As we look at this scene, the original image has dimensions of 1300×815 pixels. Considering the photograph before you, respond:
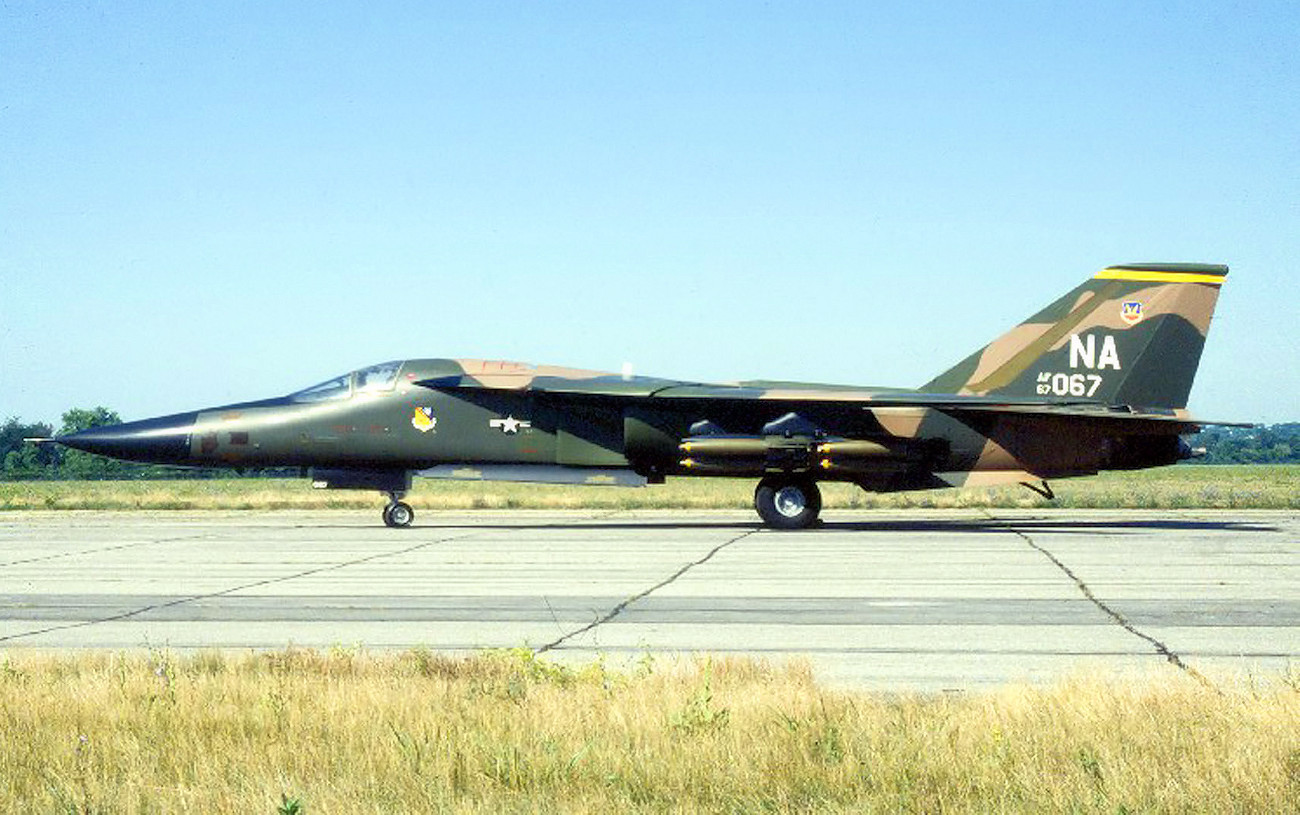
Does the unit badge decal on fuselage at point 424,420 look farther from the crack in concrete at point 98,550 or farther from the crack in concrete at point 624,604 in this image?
the crack in concrete at point 624,604

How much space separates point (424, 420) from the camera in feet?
78.7

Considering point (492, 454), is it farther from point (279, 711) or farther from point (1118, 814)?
point (1118, 814)

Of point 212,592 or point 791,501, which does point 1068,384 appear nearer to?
point 791,501

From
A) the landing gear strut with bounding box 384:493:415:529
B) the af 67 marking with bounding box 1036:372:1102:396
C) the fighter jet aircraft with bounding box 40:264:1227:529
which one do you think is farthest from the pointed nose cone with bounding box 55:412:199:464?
the af 67 marking with bounding box 1036:372:1102:396

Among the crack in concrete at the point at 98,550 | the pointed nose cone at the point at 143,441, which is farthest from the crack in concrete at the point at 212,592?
the pointed nose cone at the point at 143,441

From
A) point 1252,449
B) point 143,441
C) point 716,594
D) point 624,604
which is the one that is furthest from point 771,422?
point 1252,449

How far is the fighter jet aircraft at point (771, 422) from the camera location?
23.0m

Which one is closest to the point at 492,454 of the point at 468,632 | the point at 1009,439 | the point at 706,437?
the point at 706,437

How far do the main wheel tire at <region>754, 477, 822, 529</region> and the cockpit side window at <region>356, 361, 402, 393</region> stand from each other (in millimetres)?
6559

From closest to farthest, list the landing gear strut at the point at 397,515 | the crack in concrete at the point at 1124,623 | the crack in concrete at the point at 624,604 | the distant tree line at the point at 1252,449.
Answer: the crack in concrete at the point at 1124,623
the crack in concrete at the point at 624,604
the landing gear strut at the point at 397,515
the distant tree line at the point at 1252,449

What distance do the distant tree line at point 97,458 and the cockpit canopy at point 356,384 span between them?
4.37 ft

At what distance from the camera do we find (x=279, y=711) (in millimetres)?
7207

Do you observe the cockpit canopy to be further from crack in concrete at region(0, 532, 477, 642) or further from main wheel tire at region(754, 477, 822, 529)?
main wheel tire at region(754, 477, 822, 529)

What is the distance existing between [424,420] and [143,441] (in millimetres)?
4794
